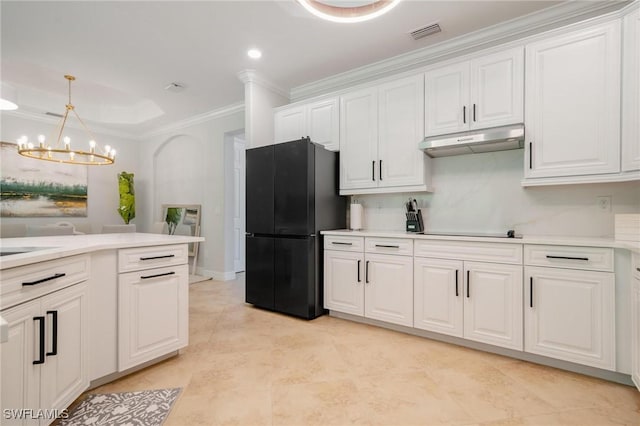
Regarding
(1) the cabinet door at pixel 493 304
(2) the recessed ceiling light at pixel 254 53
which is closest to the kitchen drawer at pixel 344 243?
(1) the cabinet door at pixel 493 304

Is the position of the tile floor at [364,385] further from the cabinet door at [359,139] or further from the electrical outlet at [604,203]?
the cabinet door at [359,139]

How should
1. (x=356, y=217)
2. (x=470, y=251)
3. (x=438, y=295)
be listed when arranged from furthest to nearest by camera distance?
(x=356, y=217) → (x=438, y=295) → (x=470, y=251)

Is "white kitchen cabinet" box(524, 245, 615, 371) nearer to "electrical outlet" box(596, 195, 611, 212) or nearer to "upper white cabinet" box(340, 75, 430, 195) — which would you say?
"electrical outlet" box(596, 195, 611, 212)

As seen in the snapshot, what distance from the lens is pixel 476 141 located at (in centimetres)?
251

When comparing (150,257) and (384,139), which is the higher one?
(384,139)

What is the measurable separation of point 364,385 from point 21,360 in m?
1.77

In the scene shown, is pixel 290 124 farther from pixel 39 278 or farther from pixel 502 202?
pixel 39 278

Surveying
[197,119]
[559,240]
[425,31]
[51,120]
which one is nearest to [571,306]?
[559,240]

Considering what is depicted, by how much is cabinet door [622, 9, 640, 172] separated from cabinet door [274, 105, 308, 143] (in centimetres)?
278

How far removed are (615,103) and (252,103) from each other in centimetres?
344

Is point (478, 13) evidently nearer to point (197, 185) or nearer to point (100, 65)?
point (100, 65)

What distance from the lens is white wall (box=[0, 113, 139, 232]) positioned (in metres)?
5.16

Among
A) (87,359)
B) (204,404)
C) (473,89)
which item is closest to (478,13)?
(473,89)

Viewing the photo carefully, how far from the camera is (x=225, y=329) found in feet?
9.74
